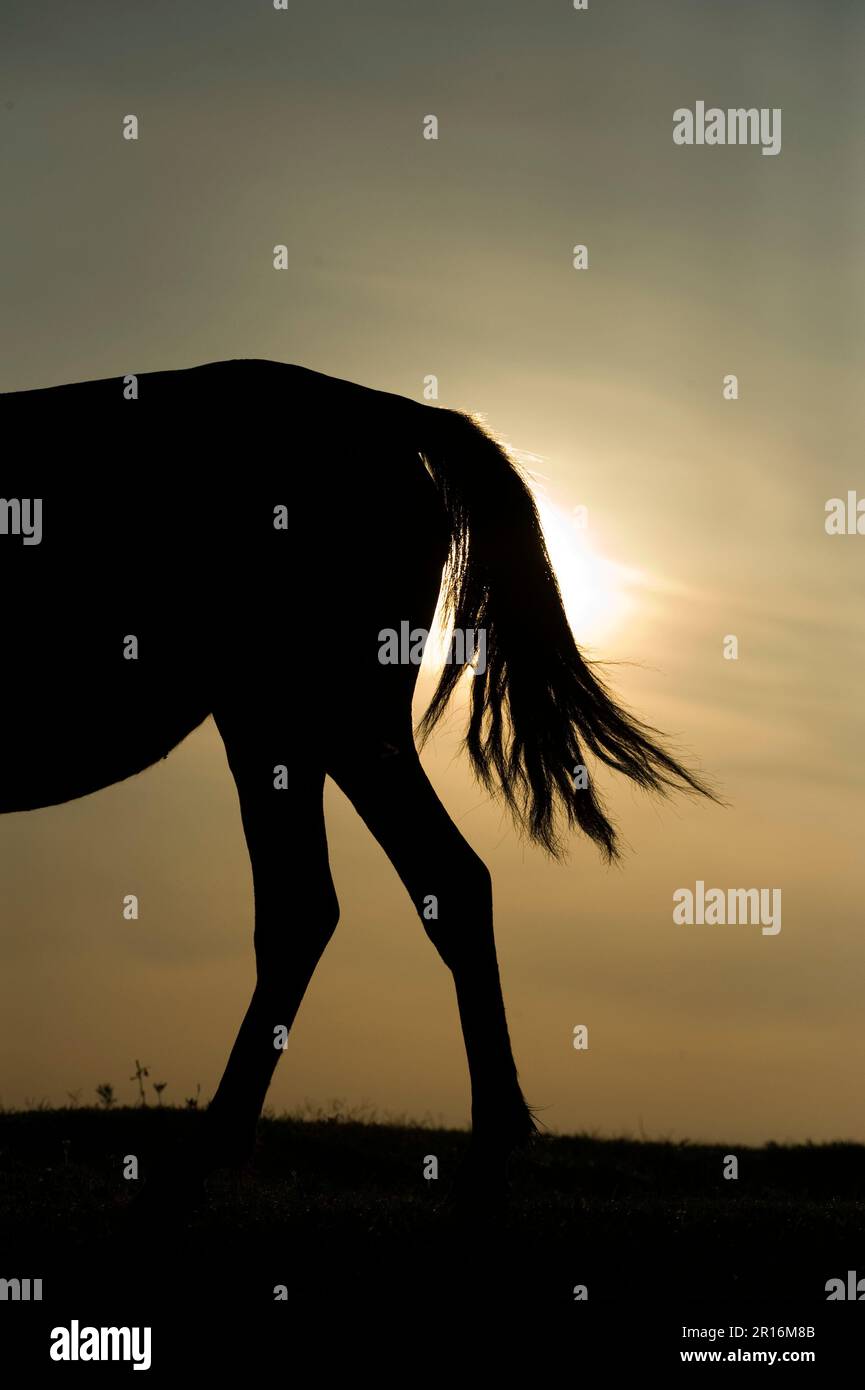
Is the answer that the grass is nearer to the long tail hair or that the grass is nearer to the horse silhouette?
the horse silhouette

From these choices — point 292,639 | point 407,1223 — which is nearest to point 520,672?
point 292,639

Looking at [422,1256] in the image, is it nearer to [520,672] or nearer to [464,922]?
[464,922]

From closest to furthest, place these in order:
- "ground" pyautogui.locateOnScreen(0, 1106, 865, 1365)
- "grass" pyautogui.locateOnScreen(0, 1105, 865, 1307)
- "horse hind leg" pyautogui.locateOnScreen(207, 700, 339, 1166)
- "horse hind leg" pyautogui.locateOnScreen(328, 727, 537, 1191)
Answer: "ground" pyautogui.locateOnScreen(0, 1106, 865, 1365), "grass" pyautogui.locateOnScreen(0, 1105, 865, 1307), "horse hind leg" pyautogui.locateOnScreen(328, 727, 537, 1191), "horse hind leg" pyautogui.locateOnScreen(207, 700, 339, 1166)

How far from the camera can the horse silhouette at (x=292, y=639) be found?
14.9 ft

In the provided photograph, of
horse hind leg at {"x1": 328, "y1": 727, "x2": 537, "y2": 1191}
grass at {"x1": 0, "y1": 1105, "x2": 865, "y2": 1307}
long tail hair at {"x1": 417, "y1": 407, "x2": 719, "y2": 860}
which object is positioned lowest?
grass at {"x1": 0, "y1": 1105, "x2": 865, "y2": 1307}

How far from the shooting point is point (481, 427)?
5219 millimetres

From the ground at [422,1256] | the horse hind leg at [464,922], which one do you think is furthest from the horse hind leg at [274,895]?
the ground at [422,1256]

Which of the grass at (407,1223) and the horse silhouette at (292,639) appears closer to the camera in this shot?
the grass at (407,1223)

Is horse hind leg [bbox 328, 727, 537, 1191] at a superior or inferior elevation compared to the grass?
superior

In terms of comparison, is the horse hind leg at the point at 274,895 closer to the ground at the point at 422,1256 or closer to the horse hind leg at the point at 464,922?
the horse hind leg at the point at 464,922

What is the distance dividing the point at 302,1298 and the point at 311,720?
1.80 metres

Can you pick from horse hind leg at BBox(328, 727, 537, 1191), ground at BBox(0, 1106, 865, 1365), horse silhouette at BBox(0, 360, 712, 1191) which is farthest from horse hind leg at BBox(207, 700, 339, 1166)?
ground at BBox(0, 1106, 865, 1365)

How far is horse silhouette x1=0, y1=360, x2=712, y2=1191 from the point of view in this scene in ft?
14.9
